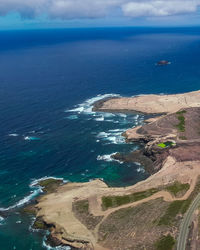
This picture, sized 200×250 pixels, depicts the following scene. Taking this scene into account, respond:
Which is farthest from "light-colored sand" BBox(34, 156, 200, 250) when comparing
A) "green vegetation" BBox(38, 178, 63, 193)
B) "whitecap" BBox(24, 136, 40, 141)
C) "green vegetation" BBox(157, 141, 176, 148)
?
"whitecap" BBox(24, 136, 40, 141)

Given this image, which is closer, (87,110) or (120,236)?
(120,236)

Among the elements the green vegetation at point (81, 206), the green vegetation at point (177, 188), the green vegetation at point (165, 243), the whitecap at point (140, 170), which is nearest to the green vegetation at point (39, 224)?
the green vegetation at point (81, 206)

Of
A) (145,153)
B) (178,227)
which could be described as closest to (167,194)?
(178,227)

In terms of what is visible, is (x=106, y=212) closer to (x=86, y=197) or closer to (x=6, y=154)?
(x=86, y=197)

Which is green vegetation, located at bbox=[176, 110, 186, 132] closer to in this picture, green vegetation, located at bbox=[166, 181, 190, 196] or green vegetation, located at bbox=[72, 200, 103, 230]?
green vegetation, located at bbox=[166, 181, 190, 196]

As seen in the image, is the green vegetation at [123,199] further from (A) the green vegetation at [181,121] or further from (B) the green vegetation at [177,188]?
(A) the green vegetation at [181,121]

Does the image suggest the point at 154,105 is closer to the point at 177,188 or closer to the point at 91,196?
the point at 177,188

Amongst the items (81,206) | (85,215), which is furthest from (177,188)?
(81,206)
